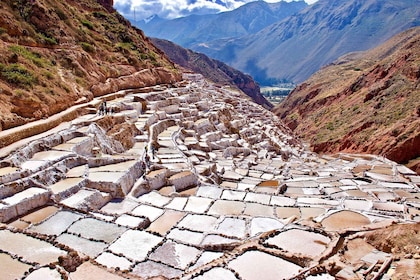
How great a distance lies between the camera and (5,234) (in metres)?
6.88

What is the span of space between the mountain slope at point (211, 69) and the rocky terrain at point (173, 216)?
60281 mm

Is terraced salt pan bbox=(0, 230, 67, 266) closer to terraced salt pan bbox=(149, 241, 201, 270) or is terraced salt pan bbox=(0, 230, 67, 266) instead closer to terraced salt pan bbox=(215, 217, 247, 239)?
terraced salt pan bbox=(149, 241, 201, 270)

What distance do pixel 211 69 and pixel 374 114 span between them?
5084 centimetres

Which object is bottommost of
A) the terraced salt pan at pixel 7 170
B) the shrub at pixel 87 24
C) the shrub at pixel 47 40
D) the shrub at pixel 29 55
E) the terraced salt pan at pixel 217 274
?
the terraced salt pan at pixel 217 274

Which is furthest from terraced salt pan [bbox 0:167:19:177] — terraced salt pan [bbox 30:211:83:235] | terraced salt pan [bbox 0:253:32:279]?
terraced salt pan [bbox 0:253:32:279]

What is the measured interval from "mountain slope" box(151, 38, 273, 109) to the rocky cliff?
4373 centimetres

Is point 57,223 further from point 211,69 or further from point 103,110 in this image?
point 211,69

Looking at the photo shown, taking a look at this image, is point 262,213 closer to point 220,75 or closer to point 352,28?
point 220,75

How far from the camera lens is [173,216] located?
29.5 ft

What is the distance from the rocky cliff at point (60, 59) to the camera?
42.5 feet

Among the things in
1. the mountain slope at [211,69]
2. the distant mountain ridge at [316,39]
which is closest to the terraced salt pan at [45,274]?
the mountain slope at [211,69]

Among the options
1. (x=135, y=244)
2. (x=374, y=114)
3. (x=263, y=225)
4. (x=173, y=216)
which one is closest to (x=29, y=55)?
(x=173, y=216)

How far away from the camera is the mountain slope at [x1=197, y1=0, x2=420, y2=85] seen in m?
143

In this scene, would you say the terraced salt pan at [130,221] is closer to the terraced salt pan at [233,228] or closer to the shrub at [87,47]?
the terraced salt pan at [233,228]
